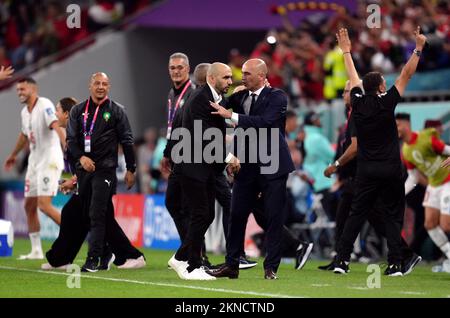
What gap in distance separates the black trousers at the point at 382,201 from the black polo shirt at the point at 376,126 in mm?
121

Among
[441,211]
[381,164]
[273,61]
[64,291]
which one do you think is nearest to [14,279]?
[64,291]

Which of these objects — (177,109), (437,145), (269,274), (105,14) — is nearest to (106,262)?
(177,109)

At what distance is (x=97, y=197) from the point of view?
14344 mm

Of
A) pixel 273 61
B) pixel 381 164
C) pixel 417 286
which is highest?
pixel 273 61

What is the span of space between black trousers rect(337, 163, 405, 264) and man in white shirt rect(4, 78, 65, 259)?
4.74m

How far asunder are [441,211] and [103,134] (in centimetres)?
471

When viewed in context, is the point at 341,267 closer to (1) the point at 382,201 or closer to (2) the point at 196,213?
(1) the point at 382,201

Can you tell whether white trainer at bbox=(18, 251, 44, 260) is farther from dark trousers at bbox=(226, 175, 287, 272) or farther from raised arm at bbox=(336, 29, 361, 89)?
raised arm at bbox=(336, 29, 361, 89)

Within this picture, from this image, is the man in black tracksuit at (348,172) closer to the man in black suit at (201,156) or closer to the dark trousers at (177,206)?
the dark trousers at (177,206)

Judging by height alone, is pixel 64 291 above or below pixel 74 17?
below

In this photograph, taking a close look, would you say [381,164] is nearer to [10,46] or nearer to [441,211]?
[441,211]

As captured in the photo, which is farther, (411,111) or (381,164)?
(411,111)
